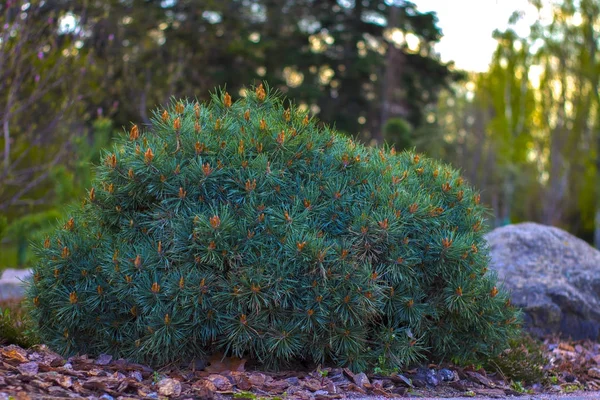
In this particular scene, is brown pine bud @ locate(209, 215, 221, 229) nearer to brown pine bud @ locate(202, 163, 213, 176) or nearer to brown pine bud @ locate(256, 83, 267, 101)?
brown pine bud @ locate(202, 163, 213, 176)

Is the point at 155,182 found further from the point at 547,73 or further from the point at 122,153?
the point at 547,73

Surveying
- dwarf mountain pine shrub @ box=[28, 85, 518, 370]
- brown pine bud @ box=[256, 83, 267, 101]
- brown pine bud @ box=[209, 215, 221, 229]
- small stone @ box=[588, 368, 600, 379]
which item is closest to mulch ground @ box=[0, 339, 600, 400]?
dwarf mountain pine shrub @ box=[28, 85, 518, 370]

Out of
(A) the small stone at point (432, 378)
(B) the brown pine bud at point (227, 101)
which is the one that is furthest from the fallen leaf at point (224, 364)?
(B) the brown pine bud at point (227, 101)

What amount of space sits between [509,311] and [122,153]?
10.1 ft

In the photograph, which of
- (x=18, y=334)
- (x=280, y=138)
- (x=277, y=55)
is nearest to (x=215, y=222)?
(x=280, y=138)

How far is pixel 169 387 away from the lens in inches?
160

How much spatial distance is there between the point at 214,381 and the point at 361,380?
0.96 metres

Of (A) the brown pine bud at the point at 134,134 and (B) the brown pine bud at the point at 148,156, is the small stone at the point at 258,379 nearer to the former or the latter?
(B) the brown pine bud at the point at 148,156

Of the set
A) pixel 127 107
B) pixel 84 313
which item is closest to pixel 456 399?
pixel 84 313

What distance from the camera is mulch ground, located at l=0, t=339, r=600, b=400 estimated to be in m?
3.93

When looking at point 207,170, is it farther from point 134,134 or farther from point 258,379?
point 258,379

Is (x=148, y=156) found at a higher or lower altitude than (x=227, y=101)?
lower

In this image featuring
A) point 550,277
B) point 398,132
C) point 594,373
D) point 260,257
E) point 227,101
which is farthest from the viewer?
point 398,132

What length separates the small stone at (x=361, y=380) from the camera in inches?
176
